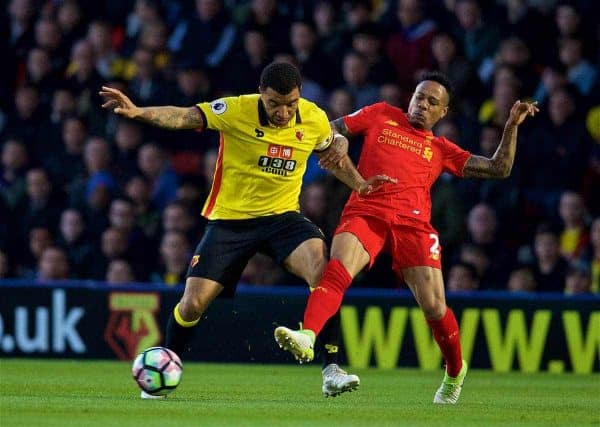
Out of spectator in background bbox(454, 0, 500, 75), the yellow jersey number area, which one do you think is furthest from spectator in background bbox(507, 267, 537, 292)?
the yellow jersey number area

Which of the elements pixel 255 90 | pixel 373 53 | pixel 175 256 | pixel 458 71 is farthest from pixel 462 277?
pixel 255 90

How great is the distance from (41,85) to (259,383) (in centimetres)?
711

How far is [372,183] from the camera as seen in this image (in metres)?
9.73

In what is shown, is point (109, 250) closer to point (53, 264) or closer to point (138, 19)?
point (53, 264)

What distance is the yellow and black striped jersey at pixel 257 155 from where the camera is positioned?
9.48m

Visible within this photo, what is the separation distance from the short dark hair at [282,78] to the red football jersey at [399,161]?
1.15 metres


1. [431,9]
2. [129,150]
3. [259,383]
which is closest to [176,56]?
[129,150]

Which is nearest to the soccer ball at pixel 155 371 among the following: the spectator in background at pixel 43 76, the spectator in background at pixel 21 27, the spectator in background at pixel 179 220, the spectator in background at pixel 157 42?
the spectator in background at pixel 179 220

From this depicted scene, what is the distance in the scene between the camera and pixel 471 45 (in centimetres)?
1529

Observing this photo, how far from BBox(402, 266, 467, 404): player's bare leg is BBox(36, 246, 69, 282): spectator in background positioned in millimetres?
6566

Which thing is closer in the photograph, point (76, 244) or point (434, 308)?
point (434, 308)

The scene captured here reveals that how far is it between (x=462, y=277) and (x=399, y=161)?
13.9 feet

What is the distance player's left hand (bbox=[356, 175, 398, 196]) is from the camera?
382 inches

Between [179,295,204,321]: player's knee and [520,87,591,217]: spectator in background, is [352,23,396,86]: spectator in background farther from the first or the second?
[179,295,204,321]: player's knee
